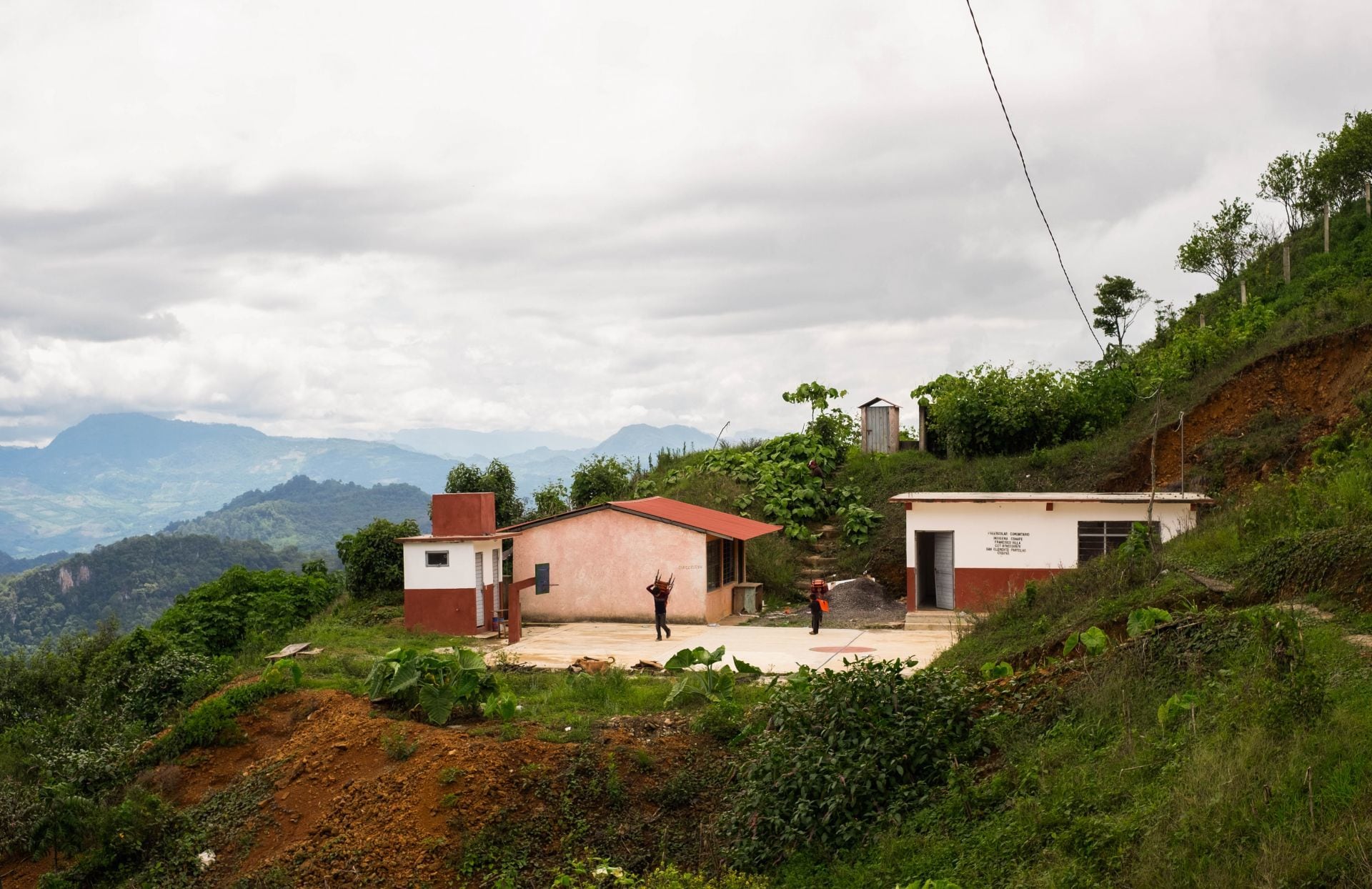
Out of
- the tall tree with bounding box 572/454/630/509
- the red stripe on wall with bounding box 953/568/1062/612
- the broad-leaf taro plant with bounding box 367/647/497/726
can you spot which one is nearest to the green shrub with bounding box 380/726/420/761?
the broad-leaf taro plant with bounding box 367/647/497/726

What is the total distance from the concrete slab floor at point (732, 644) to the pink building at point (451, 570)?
1.38 metres

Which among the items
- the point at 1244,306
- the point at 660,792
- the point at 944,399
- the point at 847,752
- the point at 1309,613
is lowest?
the point at 660,792

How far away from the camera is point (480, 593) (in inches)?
884

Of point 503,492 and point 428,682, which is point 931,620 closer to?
point 428,682

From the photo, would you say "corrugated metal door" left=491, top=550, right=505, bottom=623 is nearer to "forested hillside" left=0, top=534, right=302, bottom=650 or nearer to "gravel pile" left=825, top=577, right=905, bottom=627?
"gravel pile" left=825, top=577, right=905, bottom=627

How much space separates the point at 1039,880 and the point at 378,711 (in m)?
8.11

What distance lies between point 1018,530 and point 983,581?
130 cm

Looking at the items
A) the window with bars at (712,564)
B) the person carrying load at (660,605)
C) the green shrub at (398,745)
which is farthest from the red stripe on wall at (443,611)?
the green shrub at (398,745)

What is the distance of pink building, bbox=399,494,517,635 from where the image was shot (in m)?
22.3

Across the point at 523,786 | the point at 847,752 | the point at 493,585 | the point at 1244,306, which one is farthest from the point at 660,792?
the point at 1244,306

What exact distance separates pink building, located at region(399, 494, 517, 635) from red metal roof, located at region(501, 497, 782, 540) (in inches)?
96.1

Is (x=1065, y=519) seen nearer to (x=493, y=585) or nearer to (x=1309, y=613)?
(x=493, y=585)

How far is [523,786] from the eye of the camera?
10156mm

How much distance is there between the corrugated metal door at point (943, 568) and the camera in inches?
925
